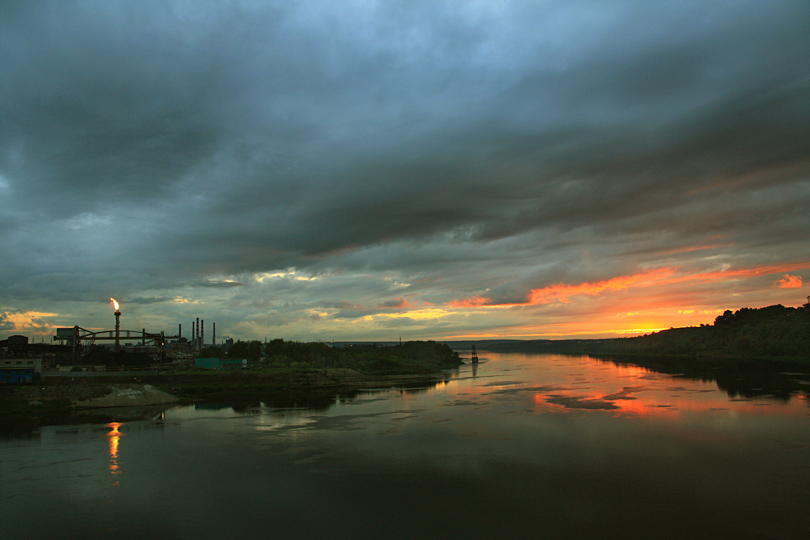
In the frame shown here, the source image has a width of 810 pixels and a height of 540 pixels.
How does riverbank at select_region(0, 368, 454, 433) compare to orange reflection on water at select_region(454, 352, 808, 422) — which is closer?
orange reflection on water at select_region(454, 352, 808, 422)

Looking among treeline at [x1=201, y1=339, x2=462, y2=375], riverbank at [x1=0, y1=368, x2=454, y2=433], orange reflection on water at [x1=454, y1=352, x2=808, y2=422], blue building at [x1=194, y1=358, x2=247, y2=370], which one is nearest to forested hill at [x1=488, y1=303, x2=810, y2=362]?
orange reflection on water at [x1=454, y1=352, x2=808, y2=422]

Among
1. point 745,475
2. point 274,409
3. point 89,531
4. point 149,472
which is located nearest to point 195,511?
point 89,531

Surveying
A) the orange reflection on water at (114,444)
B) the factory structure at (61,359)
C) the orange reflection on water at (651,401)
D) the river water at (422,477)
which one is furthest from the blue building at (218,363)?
the orange reflection on water at (651,401)

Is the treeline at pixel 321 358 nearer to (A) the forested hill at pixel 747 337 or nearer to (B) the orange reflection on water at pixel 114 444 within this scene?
(B) the orange reflection on water at pixel 114 444

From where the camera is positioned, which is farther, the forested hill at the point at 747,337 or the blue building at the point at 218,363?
the forested hill at the point at 747,337

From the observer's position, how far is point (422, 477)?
63.3ft

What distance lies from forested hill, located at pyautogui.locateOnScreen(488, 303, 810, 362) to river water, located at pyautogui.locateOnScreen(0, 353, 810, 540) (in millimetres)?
86141

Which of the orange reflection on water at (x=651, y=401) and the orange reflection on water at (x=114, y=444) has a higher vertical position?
the orange reflection on water at (x=114, y=444)

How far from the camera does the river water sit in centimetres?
1438

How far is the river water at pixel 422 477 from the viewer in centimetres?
1438

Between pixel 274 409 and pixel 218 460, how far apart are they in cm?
1962

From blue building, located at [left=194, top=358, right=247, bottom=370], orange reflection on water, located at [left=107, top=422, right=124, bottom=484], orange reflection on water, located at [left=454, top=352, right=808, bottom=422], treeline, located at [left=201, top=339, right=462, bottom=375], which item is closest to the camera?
orange reflection on water, located at [left=107, top=422, right=124, bottom=484]

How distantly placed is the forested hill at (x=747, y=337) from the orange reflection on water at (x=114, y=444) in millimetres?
115449

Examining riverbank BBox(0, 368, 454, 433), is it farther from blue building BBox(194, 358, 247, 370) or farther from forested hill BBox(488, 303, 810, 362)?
forested hill BBox(488, 303, 810, 362)
